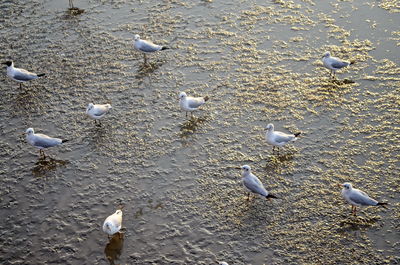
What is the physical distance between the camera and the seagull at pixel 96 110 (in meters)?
12.6

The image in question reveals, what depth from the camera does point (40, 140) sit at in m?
11.9

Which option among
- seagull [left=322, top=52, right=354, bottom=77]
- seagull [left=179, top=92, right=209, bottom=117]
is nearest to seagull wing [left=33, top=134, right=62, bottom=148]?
seagull [left=179, top=92, right=209, bottom=117]

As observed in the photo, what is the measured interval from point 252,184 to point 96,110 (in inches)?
178

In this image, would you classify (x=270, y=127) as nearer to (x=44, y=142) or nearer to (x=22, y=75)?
(x=44, y=142)

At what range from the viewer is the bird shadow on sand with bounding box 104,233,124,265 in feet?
31.7

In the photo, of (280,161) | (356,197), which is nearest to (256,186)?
(280,161)

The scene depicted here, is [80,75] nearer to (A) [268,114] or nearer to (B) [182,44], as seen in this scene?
(B) [182,44]

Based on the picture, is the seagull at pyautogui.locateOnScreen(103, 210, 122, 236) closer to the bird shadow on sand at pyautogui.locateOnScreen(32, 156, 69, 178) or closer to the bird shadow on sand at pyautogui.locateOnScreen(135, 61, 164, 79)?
the bird shadow on sand at pyautogui.locateOnScreen(32, 156, 69, 178)

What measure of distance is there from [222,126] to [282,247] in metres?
3.97

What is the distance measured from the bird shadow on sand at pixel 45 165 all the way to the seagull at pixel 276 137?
4728mm

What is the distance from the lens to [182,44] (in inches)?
620

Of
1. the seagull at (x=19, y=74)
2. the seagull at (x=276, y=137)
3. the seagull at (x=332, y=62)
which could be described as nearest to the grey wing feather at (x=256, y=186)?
the seagull at (x=276, y=137)

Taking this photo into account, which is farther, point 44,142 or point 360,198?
point 44,142

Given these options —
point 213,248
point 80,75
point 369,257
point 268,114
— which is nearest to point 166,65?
point 80,75
